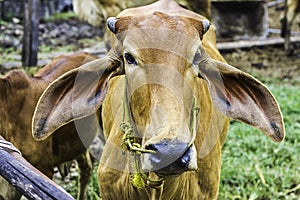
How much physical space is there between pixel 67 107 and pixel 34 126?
18 centimetres

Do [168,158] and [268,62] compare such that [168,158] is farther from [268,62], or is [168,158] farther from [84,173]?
[268,62]

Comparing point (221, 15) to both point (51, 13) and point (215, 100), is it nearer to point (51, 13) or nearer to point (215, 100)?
point (51, 13)

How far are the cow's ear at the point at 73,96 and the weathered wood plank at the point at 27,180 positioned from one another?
36 centimetres

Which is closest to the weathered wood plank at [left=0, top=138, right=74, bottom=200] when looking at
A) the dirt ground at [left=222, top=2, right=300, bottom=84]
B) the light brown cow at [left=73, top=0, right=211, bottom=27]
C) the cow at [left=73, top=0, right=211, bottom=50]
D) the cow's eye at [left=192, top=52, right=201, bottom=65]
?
the cow's eye at [left=192, top=52, right=201, bottom=65]

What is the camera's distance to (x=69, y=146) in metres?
4.54

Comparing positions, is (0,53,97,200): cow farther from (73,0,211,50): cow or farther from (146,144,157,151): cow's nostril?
(73,0,211,50): cow

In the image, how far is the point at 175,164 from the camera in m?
2.36

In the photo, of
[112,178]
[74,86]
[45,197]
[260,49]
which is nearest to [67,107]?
[74,86]

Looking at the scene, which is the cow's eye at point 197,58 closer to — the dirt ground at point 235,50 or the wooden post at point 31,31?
the wooden post at point 31,31

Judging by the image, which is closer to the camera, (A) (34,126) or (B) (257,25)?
(A) (34,126)

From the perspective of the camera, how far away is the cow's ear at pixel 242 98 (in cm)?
276

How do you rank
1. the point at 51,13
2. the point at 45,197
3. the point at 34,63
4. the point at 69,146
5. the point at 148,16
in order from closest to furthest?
1. the point at 45,197
2. the point at 148,16
3. the point at 69,146
4. the point at 34,63
5. the point at 51,13

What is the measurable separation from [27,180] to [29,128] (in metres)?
1.97

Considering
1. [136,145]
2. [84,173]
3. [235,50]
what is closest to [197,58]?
[136,145]
